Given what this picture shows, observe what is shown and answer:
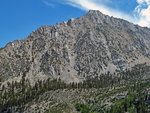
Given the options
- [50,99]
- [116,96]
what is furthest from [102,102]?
[50,99]

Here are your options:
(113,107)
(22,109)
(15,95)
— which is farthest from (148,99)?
(15,95)

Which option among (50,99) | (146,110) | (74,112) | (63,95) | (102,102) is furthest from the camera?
(63,95)

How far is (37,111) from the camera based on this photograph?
14550 centimetres

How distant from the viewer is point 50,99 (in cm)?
16475

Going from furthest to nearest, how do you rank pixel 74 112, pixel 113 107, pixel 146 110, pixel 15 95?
pixel 15 95, pixel 74 112, pixel 113 107, pixel 146 110

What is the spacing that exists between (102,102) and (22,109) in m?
84.7

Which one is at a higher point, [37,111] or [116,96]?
[116,96]

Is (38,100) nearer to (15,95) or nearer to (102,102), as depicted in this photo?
(15,95)

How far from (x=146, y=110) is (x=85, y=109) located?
170 feet

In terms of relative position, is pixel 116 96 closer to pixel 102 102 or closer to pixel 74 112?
pixel 102 102

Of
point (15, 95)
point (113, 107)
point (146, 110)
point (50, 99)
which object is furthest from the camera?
point (15, 95)

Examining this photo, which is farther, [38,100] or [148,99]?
[38,100]

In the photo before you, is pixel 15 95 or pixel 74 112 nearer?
pixel 74 112

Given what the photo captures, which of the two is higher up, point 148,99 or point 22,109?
point 148,99
